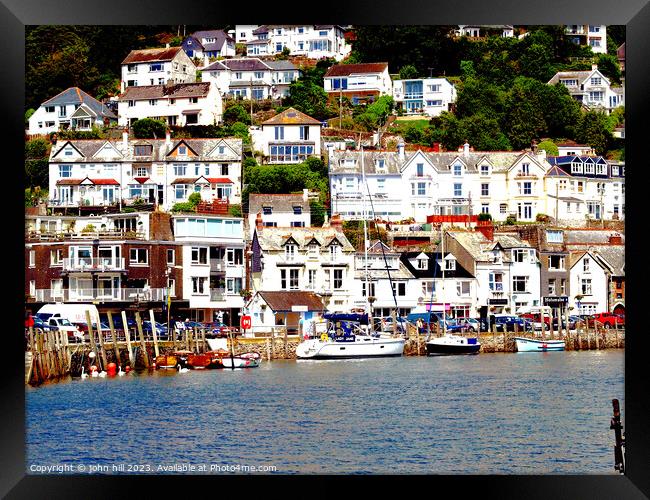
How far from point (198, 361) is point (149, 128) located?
12.2 m

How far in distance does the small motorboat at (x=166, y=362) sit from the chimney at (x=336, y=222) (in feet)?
25.2

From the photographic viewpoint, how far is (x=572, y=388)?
1856cm

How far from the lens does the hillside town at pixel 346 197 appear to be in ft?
82.7

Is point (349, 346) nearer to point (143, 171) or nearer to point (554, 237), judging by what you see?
point (554, 237)

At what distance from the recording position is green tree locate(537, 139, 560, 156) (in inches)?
1153

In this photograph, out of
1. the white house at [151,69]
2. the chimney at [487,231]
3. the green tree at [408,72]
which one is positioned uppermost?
the white house at [151,69]

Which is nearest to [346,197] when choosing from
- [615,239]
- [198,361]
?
[615,239]

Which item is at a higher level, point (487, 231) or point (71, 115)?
point (71, 115)

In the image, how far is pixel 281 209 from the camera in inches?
1146

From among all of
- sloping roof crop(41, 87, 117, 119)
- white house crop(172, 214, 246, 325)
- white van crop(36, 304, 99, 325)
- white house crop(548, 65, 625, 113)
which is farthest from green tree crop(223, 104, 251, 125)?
white van crop(36, 304, 99, 325)

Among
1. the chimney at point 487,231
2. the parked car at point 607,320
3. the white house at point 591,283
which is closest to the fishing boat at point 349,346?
the parked car at point 607,320

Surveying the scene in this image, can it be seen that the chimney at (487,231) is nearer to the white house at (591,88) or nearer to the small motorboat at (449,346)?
the white house at (591,88)
